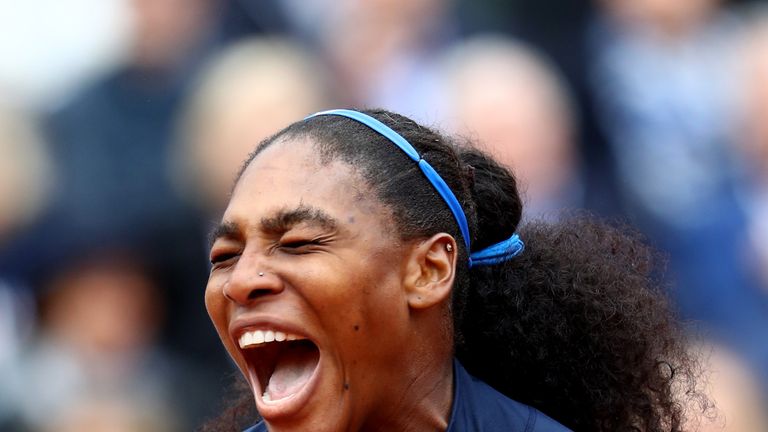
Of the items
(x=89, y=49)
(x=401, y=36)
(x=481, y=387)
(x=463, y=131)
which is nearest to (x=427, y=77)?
(x=401, y=36)

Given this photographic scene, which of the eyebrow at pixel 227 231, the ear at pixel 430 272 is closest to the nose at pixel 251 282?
the eyebrow at pixel 227 231

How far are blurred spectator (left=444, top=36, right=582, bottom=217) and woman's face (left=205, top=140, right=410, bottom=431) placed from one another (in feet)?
6.36

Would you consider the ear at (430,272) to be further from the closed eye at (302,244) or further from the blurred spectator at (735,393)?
the blurred spectator at (735,393)

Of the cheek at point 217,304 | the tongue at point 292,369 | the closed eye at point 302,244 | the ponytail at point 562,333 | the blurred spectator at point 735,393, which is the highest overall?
the closed eye at point 302,244

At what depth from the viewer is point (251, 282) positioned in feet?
8.09

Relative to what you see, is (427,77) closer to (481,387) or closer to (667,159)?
(667,159)

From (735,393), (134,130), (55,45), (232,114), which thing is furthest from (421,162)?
(55,45)

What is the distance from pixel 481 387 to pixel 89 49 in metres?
3.01

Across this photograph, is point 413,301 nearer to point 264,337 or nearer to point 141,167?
point 264,337

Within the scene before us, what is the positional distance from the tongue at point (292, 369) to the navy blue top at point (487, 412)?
0.36m

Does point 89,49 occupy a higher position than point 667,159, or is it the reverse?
point 89,49

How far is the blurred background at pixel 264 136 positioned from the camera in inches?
181

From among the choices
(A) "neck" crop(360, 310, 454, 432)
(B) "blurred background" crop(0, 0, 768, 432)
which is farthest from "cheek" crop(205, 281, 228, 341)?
(B) "blurred background" crop(0, 0, 768, 432)

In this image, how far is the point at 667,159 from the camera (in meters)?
4.95
